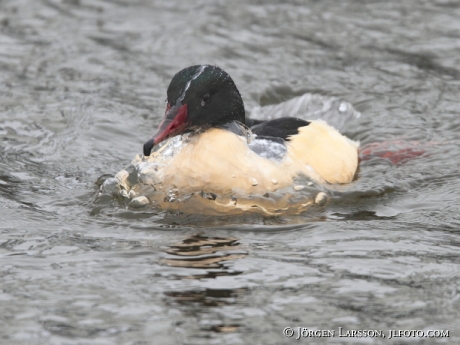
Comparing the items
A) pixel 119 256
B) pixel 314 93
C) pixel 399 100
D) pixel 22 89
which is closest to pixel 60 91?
pixel 22 89

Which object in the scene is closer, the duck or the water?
the water

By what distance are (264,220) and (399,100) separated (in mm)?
3825

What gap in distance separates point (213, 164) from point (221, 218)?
404 millimetres

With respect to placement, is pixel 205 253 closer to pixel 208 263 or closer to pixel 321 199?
pixel 208 263

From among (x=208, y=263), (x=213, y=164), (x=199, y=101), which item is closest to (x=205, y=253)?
(x=208, y=263)

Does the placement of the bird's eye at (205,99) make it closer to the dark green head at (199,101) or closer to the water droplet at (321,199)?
the dark green head at (199,101)

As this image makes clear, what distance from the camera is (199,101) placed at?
6.45 m

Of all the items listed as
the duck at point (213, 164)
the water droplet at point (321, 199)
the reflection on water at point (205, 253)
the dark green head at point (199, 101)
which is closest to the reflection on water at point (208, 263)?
the reflection on water at point (205, 253)

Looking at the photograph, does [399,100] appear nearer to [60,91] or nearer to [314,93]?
[314,93]

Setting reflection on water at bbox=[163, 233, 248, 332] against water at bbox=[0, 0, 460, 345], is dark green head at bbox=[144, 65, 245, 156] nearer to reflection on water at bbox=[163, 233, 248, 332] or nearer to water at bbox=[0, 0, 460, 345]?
water at bbox=[0, 0, 460, 345]

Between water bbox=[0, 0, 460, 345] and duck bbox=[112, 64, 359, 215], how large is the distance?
169 millimetres

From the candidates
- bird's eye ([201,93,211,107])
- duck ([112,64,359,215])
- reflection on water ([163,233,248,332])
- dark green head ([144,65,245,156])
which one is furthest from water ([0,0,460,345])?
bird's eye ([201,93,211,107])

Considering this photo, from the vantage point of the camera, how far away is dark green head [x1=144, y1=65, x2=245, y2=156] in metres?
6.31

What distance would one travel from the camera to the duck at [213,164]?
6.39 m
